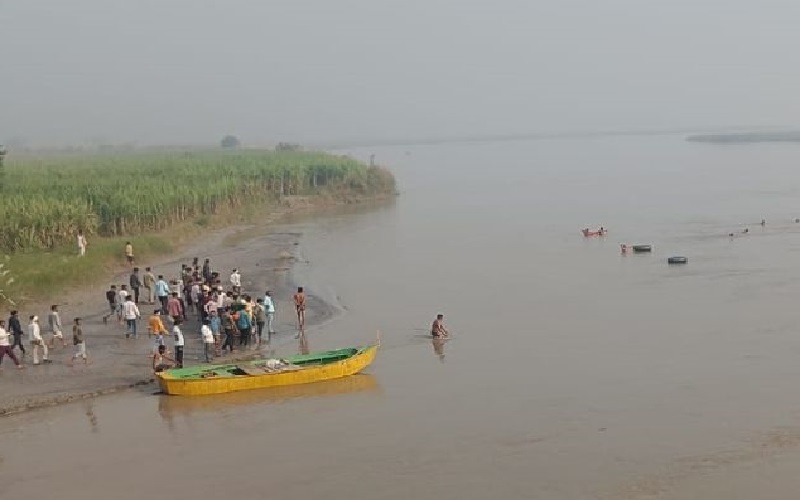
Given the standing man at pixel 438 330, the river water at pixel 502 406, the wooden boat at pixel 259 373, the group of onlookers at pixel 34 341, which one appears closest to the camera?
the river water at pixel 502 406

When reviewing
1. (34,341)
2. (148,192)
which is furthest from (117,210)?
(34,341)

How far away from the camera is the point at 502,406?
20922mm

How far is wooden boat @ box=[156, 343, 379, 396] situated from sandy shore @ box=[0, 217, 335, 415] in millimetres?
1276

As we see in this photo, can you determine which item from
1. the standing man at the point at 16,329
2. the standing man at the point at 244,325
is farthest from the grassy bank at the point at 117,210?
the standing man at the point at 244,325

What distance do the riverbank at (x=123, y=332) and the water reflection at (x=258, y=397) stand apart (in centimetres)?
166

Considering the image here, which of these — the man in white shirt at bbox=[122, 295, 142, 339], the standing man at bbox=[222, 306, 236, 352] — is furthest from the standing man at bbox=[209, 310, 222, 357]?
the man in white shirt at bbox=[122, 295, 142, 339]

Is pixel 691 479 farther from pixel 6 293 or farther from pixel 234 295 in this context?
pixel 6 293

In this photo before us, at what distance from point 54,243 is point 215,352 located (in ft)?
52.8

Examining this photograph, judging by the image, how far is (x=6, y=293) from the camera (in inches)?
1182

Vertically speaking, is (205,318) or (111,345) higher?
(205,318)

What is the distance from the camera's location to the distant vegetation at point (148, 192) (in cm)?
3806

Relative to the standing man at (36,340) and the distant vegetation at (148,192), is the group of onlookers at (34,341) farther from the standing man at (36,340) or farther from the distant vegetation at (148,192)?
the distant vegetation at (148,192)

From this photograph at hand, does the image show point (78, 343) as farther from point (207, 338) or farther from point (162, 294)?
point (162, 294)

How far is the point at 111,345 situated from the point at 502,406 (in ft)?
38.1
